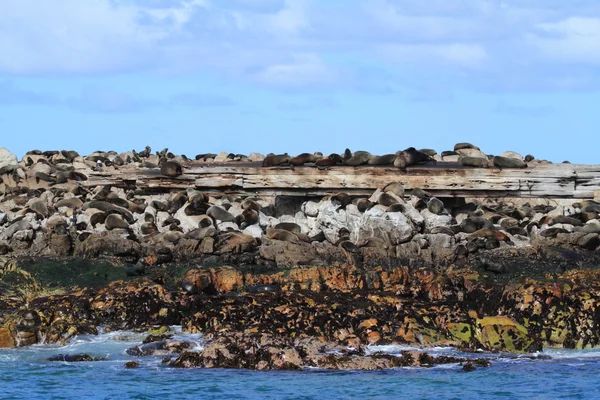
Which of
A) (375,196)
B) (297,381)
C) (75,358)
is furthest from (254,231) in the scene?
(297,381)

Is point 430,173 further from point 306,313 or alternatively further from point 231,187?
point 306,313

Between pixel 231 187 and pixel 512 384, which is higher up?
pixel 231 187

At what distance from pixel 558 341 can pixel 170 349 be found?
5.54 metres

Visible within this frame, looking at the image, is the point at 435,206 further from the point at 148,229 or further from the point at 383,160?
the point at 148,229

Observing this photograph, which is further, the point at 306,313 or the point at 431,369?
the point at 306,313

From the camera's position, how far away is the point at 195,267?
675 inches

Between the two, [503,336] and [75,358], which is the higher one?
[503,336]

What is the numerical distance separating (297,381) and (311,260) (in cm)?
592

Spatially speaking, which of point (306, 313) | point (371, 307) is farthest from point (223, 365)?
point (371, 307)

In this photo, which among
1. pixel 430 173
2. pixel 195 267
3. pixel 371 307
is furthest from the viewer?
pixel 430 173

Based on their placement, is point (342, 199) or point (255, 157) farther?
point (255, 157)

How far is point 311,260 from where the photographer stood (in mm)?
17516

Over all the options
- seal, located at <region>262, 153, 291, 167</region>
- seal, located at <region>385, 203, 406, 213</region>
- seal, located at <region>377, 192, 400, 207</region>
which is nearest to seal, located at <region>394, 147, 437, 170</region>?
seal, located at <region>377, 192, 400, 207</region>

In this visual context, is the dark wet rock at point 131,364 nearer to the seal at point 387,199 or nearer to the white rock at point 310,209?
the seal at point 387,199
